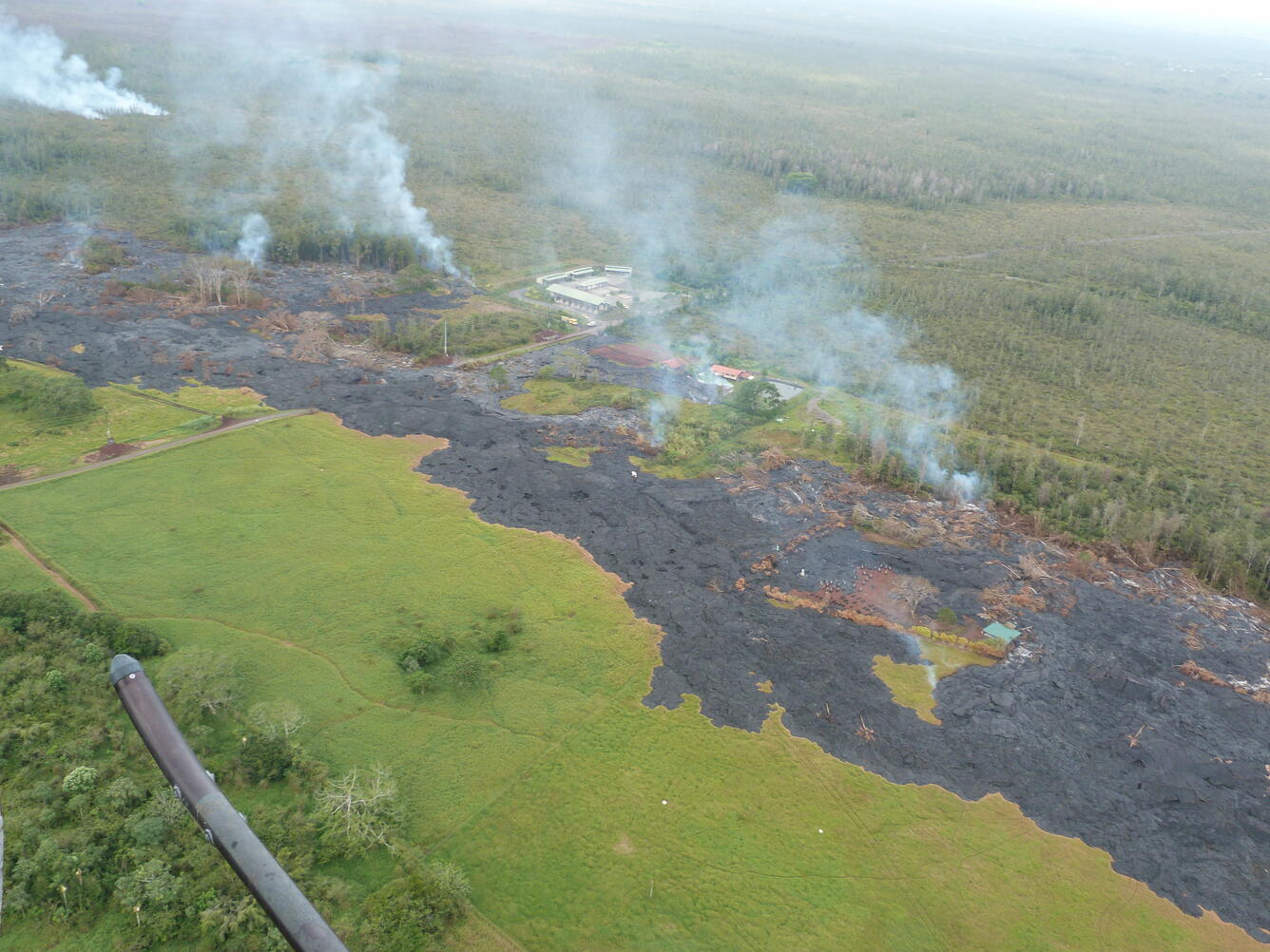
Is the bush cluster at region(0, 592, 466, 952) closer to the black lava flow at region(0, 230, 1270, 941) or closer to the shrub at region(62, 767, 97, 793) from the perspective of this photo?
the shrub at region(62, 767, 97, 793)

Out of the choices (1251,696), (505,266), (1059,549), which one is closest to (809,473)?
(1059,549)

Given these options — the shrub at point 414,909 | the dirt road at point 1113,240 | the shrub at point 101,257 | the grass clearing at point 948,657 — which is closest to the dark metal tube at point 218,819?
the shrub at point 414,909

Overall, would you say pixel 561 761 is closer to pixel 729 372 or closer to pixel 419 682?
pixel 419 682

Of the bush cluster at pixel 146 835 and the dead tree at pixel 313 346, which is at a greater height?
the dead tree at pixel 313 346

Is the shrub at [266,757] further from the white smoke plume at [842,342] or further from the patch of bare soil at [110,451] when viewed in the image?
the white smoke plume at [842,342]

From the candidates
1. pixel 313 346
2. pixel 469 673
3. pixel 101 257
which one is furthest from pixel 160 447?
pixel 101 257

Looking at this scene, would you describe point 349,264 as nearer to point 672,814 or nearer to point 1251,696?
point 672,814
